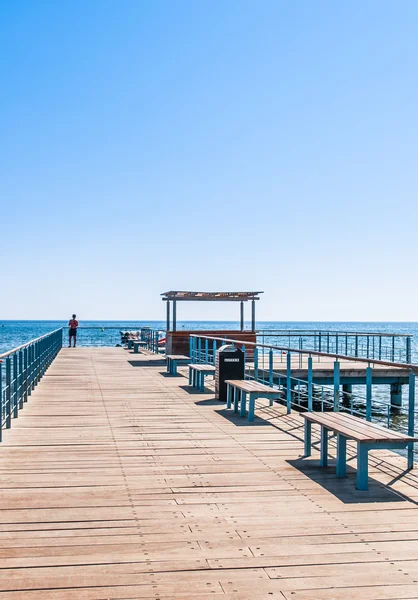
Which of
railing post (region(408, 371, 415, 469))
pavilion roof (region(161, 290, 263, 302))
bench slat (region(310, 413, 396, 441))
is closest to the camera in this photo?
bench slat (region(310, 413, 396, 441))

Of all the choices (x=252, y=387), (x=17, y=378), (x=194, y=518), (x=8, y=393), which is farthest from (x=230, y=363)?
(x=194, y=518)

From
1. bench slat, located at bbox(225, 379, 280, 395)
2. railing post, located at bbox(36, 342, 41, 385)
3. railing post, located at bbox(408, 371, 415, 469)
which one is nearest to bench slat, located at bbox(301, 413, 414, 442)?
railing post, located at bbox(408, 371, 415, 469)

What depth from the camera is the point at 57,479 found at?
5.58 m

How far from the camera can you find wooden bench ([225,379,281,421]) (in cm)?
827

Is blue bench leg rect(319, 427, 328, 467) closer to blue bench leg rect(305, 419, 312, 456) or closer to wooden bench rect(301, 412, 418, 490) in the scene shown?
wooden bench rect(301, 412, 418, 490)

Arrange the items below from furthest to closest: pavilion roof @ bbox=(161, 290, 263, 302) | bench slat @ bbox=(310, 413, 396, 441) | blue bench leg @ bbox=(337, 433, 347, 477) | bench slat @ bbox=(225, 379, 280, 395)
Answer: pavilion roof @ bbox=(161, 290, 263, 302) < bench slat @ bbox=(225, 379, 280, 395) < blue bench leg @ bbox=(337, 433, 347, 477) < bench slat @ bbox=(310, 413, 396, 441)

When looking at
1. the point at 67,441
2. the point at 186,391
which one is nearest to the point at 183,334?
the point at 186,391

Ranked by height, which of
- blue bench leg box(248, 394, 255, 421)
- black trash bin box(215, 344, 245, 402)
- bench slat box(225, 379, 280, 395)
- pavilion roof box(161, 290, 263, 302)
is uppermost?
pavilion roof box(161, 290, 263, 302)

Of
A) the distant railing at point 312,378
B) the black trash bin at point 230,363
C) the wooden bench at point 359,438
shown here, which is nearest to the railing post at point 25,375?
A: the black trash bin at point 230,363

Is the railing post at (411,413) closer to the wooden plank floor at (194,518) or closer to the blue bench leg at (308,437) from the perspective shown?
the wooden plank floor at (194,518)

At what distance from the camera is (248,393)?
8422 millimetres

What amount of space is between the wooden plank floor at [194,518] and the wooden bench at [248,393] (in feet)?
1.35

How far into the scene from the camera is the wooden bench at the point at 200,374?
11585 mm

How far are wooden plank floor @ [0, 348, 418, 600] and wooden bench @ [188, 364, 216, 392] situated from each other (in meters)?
3.31
